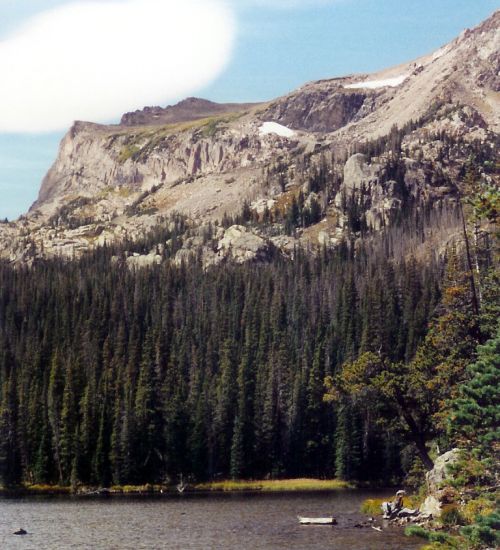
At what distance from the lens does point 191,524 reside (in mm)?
77375

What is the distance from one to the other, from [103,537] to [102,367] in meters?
83.8

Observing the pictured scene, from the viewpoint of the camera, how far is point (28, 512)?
9094cm

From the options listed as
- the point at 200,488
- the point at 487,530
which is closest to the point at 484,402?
the point at 487,530

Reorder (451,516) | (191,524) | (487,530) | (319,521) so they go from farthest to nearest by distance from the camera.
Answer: (191,524)
(319,521)
(451,516)
(487,530)

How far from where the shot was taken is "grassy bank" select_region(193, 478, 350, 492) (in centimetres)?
12275

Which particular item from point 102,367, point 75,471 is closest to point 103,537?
point 75,471

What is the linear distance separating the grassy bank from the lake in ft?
44.5

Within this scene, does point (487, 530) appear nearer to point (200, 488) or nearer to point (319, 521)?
point (319, 521)

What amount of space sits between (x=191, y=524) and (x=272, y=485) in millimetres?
48203

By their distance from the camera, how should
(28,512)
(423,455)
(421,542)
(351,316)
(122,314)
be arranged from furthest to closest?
1. (122,314)
2. (351,316)
3. (28,512)
4. (423,455)
5. (421,542)

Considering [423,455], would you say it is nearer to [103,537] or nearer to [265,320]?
[103,537]

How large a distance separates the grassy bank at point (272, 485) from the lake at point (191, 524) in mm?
13560

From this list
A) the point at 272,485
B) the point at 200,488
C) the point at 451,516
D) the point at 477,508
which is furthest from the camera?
the point at 272,485

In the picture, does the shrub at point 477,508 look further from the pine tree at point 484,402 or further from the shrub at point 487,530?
the shrub at point 487,530
